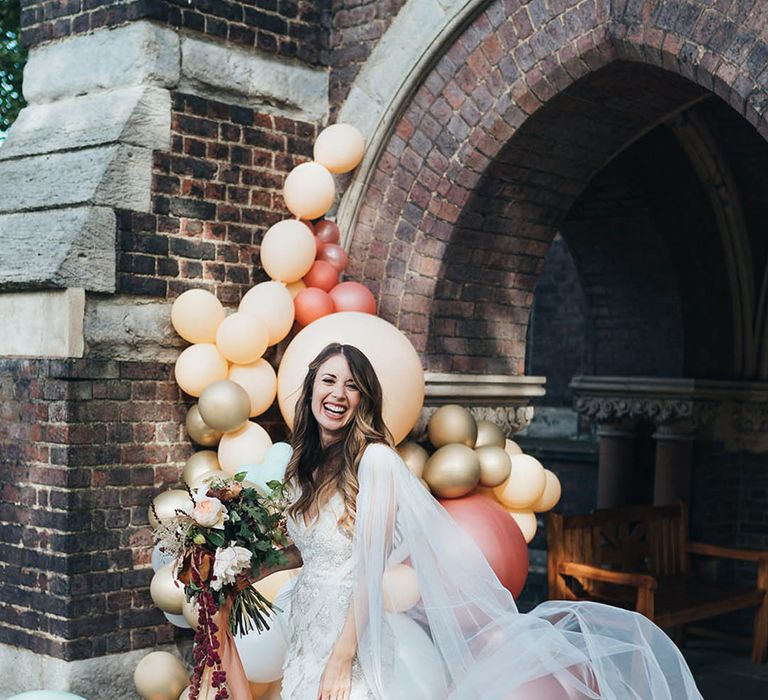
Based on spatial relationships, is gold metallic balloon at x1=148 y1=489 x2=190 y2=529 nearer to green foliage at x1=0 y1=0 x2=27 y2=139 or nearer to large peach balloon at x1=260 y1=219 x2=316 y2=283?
large peach balloon at x1=260 y1=219 x2=316 y2=283

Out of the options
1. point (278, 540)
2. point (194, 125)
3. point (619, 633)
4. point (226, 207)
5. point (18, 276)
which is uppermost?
point (194, 125)

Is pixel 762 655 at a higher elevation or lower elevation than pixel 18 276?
lower

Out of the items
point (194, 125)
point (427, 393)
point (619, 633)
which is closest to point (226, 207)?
point (194, 125)

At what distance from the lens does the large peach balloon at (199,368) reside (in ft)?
18.1

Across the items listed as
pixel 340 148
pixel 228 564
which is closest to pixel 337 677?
pixel 228 564

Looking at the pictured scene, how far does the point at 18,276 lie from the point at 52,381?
0.53 metres

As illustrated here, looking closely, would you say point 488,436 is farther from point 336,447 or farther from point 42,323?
point 336,447

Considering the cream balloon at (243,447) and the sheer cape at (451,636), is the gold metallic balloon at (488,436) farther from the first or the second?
the sheer cape at (451,636)

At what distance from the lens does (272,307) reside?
5.57m

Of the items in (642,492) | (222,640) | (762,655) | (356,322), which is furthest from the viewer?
(642,492)

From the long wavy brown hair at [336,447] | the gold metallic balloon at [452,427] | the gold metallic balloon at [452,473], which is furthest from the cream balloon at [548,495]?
the long wavy brown hair at [336,447]

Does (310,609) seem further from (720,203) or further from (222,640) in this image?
(720,203)

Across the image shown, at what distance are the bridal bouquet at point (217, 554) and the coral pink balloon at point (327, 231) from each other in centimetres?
263

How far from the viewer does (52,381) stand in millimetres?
5449
